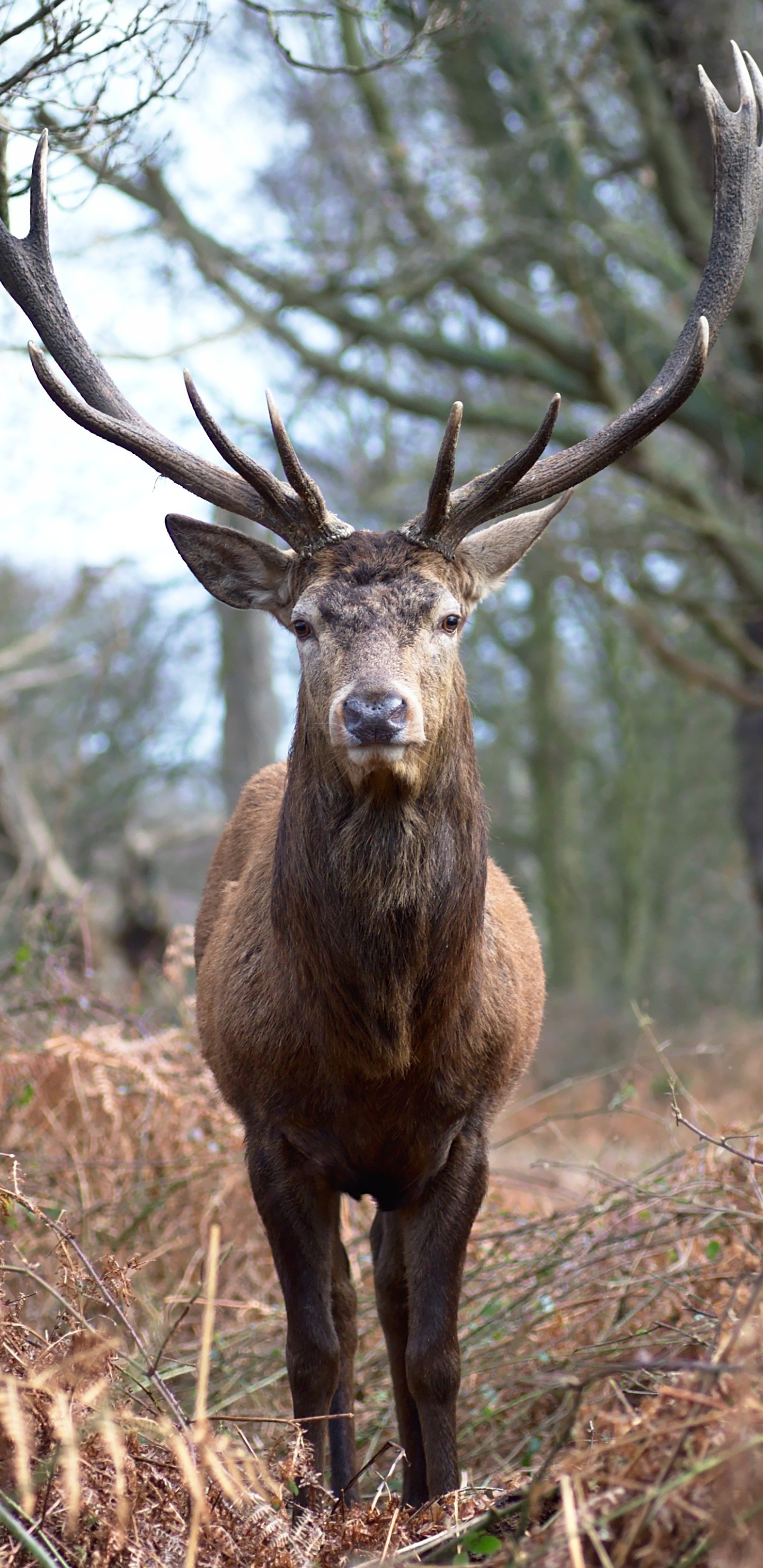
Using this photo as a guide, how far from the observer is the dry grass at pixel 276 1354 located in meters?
2.33

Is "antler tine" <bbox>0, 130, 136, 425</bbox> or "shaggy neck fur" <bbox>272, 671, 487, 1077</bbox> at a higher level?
"antler tine" <bbox>0, 130, 136, 425</bbox>

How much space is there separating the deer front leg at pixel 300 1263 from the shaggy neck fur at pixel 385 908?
48 centimetres

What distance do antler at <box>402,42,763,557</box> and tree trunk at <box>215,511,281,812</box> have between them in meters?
9.54

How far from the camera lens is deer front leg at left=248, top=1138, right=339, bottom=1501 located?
13.3 ft

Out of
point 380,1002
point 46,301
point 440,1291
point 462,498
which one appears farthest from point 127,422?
point 440,1291

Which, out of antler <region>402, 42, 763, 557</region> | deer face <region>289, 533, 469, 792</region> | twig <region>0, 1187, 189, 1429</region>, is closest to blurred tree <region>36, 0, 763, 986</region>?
antler <region>402, 42, 763, 557</region>

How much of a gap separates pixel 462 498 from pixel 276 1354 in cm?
317

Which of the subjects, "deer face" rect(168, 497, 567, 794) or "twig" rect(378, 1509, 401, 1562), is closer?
"twig" rect(378, 1509, 401, 1562)

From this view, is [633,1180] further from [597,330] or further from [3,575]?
[3,575]

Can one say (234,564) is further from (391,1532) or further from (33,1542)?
(33,1542)

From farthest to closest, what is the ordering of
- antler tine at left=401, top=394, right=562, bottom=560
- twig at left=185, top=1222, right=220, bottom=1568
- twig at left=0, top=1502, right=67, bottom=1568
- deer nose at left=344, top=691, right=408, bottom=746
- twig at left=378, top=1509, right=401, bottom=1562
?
antler tine at left=401, top=394, right=562, bottom=560
deer nose at left=344, top=691, right=408, bottom=746
twig at left=378, top=1509, right=401, bottom=1562
twig at left=0, top=1502, right=67, bottom=1568
twig at left=185, top=1222, right=220, bottom=1568

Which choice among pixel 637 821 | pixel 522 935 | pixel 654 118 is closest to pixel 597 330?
pixel 654 118

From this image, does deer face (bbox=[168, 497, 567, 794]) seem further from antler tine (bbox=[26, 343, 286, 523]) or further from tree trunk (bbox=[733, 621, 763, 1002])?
tree trunk (bbox=[733, 621, 763, 1002])

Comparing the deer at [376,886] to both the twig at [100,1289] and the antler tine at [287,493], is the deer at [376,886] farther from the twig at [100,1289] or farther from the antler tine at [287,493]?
the twig at [100,1289]
